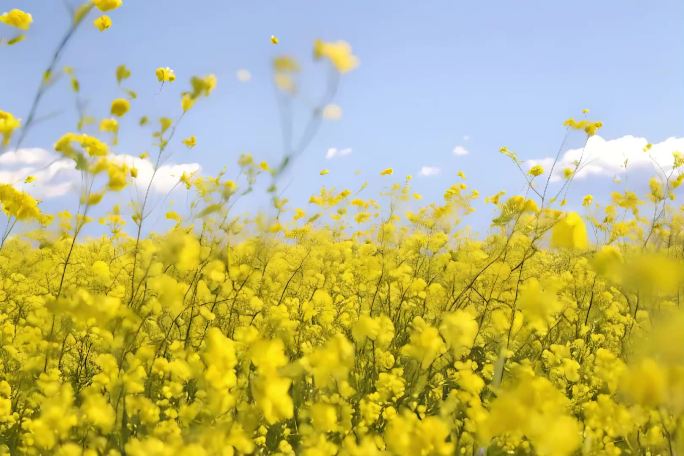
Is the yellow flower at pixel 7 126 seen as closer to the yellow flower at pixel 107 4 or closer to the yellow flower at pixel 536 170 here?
the yellow flower at pixel 107 4

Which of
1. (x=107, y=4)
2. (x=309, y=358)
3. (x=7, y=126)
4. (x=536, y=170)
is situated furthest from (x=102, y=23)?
(x=536, y=170)

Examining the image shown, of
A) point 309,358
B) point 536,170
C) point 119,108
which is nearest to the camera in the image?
point 309,358

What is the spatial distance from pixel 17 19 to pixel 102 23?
0.98ft

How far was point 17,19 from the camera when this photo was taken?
2320 mm

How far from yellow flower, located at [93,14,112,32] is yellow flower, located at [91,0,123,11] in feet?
0.39

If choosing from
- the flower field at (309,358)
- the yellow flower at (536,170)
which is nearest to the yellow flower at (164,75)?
the flower field at (309,358)

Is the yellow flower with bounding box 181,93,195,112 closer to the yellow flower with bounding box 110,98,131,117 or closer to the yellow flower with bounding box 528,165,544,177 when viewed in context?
the yellow flower with bounding box 110,98,131,117

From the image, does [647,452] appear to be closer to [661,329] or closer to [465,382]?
[465,382]

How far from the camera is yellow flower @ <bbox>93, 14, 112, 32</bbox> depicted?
7.79 feet

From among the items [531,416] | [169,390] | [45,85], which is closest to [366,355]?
[169,390]

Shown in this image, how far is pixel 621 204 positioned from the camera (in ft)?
17.9

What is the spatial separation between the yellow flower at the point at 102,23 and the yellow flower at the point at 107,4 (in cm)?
12

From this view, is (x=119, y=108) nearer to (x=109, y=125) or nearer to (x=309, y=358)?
(x=109, y=125)

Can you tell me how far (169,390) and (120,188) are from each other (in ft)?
2.91
